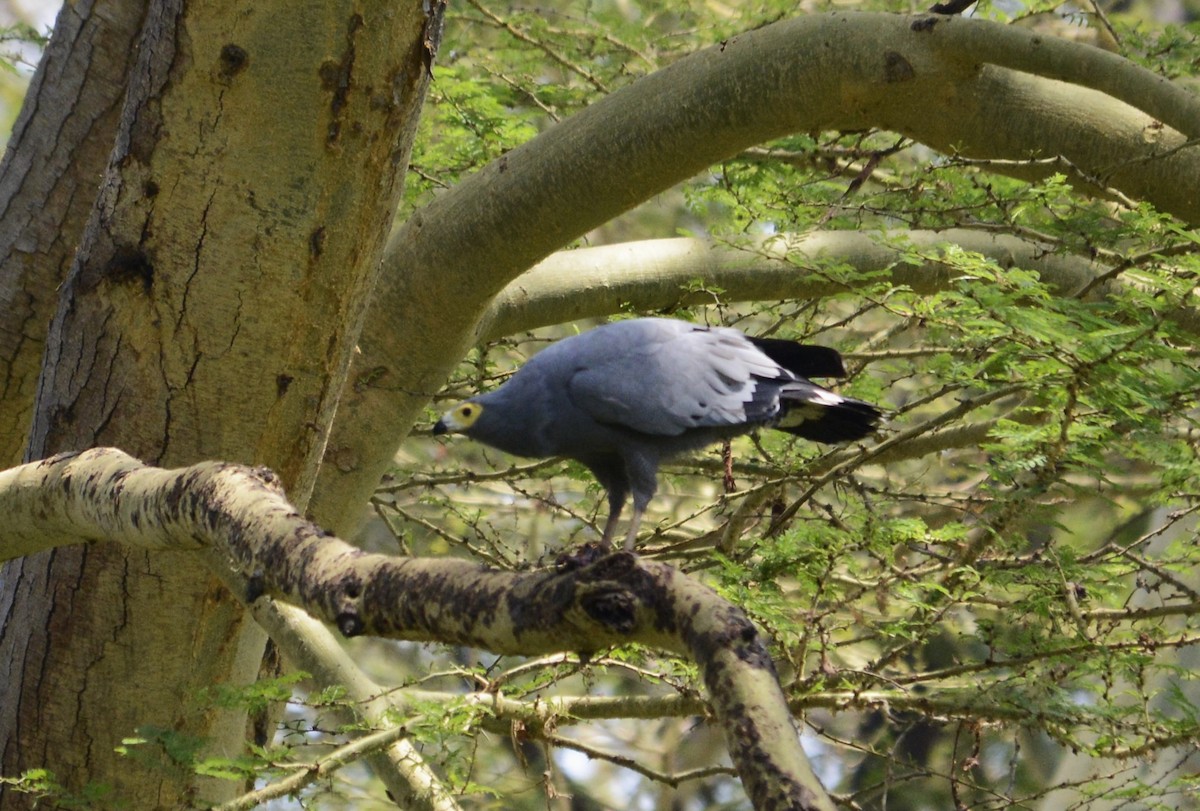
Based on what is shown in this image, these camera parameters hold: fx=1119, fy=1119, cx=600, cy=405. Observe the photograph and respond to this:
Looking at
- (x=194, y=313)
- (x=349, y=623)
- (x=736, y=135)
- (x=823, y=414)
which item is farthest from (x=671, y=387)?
(x=349, y=623)

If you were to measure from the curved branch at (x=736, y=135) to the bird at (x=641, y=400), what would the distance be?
0.41m

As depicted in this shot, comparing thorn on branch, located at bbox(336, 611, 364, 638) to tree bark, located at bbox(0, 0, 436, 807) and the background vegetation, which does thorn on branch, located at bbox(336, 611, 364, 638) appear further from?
tree bark, located at bbox(0, 0, 436, 807)

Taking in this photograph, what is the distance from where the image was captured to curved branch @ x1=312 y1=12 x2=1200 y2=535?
3.85 metres

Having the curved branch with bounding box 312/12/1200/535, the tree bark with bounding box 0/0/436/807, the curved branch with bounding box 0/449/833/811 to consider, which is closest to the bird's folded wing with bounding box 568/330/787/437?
the curved branch with bounding box 312/12/1200/535

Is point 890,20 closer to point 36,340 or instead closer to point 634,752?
point 36,340

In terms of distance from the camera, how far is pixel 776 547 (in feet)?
12.3

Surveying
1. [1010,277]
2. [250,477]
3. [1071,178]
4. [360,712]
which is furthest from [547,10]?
[250,477]

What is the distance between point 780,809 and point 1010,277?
8.32 ft

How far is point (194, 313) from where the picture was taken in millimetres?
3156

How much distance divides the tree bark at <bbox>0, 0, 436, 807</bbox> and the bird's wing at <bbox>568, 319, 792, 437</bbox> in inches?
41.8

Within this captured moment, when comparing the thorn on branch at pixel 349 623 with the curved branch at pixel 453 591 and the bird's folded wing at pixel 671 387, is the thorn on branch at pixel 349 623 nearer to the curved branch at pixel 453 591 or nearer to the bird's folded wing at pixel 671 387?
the curved branch at pixel 453 591

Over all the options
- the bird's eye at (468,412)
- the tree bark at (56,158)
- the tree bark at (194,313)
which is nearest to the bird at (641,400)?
the bird's eye at (468,412)

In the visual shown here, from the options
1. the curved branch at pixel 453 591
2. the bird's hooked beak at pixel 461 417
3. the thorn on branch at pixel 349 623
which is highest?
the bird's hooked beak at pixel 461 417

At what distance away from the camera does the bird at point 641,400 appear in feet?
13.2
